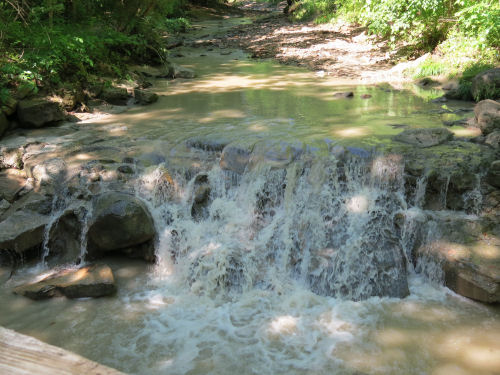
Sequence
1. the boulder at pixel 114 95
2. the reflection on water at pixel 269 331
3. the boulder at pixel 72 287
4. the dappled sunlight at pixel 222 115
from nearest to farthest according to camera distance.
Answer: the reflection on water at pixel 269 331, the boulder at pixel 72 287, the dappled sunlight at pixel 222 115, the boulder at pixel 114 95

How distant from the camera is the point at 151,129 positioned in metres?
7.27

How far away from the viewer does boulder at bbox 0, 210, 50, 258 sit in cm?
489

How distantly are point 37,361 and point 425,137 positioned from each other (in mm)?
5560

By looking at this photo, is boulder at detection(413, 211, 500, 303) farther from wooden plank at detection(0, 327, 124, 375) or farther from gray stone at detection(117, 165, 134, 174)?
wooden plank at detection(0, 327, 124, 375)

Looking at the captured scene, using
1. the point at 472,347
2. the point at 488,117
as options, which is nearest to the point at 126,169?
the point at 472,347

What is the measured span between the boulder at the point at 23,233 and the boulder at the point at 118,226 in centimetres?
68

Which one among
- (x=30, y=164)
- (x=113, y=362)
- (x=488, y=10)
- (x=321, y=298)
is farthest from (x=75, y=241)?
(x=488, y=10)

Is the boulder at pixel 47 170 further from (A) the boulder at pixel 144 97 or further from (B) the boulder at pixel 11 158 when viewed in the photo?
(A) the boulder at pixel 144 97

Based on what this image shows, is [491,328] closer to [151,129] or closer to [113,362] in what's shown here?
[113,362]

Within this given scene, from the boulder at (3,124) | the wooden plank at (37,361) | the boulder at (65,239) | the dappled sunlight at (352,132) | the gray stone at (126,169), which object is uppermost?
the wooden plank at (37,361)

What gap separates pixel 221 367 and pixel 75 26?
8.24 m

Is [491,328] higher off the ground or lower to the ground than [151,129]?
lower

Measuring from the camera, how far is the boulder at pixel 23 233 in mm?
4895

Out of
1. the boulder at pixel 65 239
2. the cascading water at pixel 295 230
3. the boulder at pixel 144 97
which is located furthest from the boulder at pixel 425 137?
the boulder at pixel 144 97
